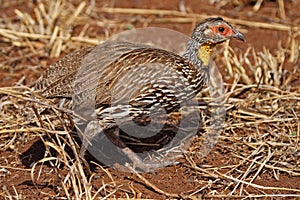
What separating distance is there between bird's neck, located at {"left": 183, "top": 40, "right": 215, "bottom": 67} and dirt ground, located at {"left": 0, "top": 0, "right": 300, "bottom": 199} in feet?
2.55

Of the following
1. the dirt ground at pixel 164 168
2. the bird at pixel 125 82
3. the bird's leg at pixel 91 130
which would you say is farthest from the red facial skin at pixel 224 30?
the bird's leg at pixel 91 130

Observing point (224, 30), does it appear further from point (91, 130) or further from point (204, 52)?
point (91, 130)

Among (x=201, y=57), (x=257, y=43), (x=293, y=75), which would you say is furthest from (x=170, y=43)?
(x=201, y=57)

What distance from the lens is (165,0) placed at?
915cm

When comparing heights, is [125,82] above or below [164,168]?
above

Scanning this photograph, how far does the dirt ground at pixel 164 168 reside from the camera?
4742 mm

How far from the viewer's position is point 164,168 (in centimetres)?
524

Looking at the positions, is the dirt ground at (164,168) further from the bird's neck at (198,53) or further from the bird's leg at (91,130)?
the bird's neck at (198,53)

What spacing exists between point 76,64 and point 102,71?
0.31m

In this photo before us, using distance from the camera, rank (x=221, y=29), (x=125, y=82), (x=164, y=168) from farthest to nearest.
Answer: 1. (x=221, y=29)
2. (x=164, y=168)
3. (x=125, y=82)

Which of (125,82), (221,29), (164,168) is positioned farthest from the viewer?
Answer: (221,29)

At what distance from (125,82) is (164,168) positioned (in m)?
0.83

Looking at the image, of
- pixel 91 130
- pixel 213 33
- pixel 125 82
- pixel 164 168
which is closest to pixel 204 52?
pixel 213 33

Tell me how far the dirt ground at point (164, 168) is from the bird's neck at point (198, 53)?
78 cm
